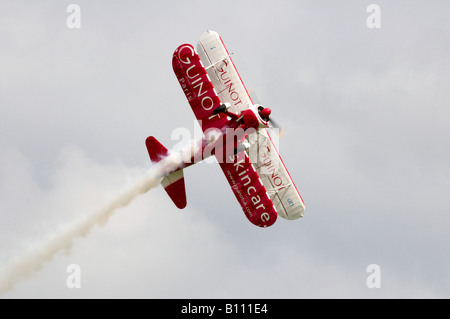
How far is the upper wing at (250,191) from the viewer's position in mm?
65812

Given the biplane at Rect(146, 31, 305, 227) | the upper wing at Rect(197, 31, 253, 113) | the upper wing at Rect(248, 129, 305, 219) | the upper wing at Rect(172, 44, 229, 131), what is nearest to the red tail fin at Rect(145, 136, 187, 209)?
the biplane at Rect(146, 31, 305, 227)

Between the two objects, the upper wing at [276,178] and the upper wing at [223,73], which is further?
the upper wing at [276,178]

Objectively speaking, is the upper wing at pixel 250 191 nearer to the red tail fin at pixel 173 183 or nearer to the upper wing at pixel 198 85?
the upper wing at pixel 198 85

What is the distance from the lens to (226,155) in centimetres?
6588

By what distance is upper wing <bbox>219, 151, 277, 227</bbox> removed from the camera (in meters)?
65.8

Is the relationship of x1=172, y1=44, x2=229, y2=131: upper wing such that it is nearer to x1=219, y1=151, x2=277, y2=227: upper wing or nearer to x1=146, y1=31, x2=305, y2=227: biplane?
x1=146, y1=31, x2=305, y2=227: biplane

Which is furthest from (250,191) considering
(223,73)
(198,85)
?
(223,73)

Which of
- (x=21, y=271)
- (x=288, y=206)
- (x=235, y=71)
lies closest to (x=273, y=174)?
(x=288, y=206)

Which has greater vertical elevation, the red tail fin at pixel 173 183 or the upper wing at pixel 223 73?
the upper wing at pixel 223 73

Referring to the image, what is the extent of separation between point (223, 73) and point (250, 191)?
7359 mm

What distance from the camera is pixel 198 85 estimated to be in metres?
65.3

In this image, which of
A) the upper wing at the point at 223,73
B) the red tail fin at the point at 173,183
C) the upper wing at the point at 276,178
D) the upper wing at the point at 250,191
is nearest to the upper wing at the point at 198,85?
the upper wing at the point at 223,73

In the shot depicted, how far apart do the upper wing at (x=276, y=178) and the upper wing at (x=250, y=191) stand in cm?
177

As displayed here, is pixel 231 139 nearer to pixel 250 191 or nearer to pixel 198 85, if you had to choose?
pixel 250 191
